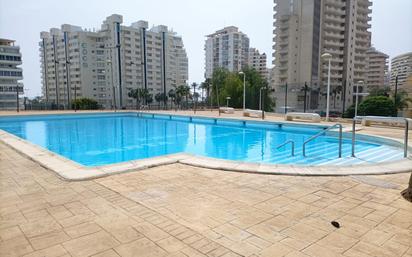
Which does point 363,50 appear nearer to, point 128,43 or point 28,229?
point 128,43

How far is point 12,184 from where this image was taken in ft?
14.7

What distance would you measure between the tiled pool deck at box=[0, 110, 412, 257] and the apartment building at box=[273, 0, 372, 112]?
5094 cm

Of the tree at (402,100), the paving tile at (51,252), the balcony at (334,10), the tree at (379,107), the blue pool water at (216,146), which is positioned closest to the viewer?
the paving tile at (51,252)

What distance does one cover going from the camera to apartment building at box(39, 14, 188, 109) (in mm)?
67938

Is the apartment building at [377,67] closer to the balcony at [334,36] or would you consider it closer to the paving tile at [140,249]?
the balcony at [334,36]

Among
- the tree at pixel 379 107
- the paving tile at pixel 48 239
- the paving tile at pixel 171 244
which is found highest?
the tree at pixel 379 107

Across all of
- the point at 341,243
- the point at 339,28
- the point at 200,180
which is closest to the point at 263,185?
the point at 200,180

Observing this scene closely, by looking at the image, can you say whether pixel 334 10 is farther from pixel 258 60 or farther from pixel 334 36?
pixel 258 60

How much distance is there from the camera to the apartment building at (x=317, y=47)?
174ft

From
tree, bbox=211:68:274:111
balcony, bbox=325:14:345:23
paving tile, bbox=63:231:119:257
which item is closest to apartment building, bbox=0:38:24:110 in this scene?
tree, bbox=211:68:274:111

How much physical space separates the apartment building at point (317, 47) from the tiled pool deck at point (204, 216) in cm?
5094

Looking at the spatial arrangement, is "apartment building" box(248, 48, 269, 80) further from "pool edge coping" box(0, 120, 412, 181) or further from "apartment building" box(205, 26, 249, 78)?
"pool edge coping" box(0, 120, 412, 181)

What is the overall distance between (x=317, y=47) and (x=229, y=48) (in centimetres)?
4841

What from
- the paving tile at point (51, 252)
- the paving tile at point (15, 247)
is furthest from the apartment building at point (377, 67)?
the paving tile at point (15, 247)
